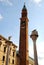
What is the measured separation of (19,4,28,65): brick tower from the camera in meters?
43.3

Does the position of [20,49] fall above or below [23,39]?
below

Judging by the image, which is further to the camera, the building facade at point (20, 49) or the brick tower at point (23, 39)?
the brick tower at point (23, 39)

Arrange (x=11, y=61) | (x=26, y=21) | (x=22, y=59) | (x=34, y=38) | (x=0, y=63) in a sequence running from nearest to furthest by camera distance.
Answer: (x=34, y=38) → (x=0, y=63) → (x=11, y=61) → (x=22, y=59) → (x=26, y=21)

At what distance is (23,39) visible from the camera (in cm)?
4609

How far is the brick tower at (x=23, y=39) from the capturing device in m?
43.3

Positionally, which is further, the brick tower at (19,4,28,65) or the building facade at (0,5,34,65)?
the brick tower at (19,4,28,65)

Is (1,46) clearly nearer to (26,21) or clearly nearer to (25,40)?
(25,40)

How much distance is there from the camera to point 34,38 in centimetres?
1253

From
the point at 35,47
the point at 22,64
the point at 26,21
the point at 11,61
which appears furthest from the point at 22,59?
the point at 35,47

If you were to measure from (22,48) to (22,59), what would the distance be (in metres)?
3.34

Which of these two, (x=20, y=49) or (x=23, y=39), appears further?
(x=23, y=39)

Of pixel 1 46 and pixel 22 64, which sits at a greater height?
pixel 1 46

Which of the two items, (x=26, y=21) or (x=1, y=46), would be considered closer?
(x=1, y=46)

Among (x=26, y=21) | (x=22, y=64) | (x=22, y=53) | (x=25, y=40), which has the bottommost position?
(x=22, y=64)
